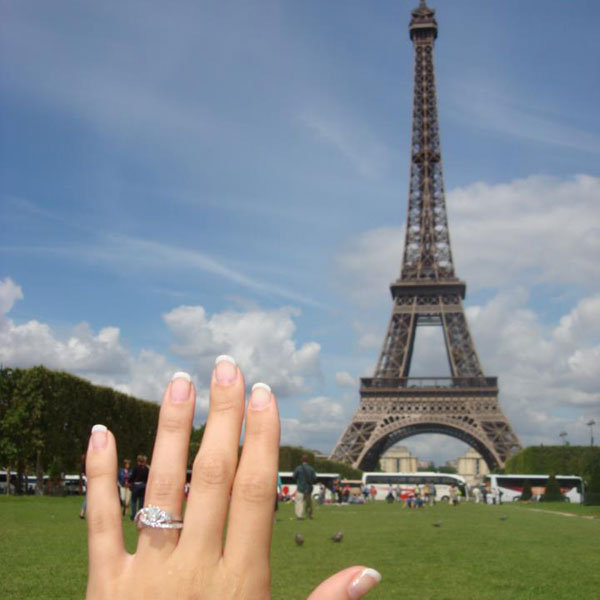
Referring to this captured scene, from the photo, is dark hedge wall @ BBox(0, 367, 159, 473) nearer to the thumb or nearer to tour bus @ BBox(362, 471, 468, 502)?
tour bus @ BBox(362, 471, 468, 502)

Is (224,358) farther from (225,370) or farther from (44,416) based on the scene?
(44,416)

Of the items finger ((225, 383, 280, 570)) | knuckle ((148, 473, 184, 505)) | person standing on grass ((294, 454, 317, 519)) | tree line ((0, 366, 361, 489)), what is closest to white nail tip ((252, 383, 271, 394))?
finger ((225, 383, 280, 570))

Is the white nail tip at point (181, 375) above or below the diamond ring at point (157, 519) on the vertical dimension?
above

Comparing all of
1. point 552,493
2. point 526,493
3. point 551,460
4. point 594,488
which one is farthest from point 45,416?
point 551,460

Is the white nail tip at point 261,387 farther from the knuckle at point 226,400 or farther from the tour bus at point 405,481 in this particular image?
the tour bus at point 405,481

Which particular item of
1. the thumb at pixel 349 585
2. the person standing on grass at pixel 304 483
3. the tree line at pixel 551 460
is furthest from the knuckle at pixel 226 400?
the tree line at pixel 551 460

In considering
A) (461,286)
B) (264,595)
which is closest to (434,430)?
(461,286)
